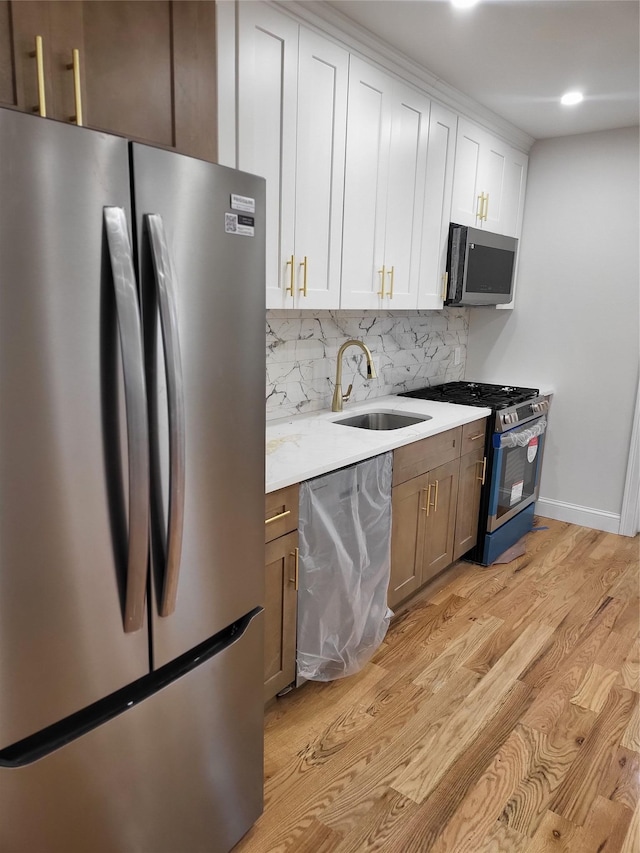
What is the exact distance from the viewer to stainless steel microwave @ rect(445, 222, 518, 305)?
3.24 m

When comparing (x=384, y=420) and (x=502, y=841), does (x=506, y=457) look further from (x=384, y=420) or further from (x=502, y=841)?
(x=502, y=841)

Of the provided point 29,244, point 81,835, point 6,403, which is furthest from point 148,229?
point 81,835

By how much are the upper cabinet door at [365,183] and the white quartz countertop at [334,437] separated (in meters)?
0.57

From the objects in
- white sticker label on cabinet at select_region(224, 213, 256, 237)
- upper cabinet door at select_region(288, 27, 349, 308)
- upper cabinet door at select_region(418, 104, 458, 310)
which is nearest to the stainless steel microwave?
upper cabinet door at select_region(418, 104, 458, 310)

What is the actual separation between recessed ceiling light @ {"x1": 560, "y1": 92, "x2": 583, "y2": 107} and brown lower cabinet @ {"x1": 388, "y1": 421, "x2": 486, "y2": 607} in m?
1.71

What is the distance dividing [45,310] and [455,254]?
2.63m

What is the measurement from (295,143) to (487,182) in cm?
175

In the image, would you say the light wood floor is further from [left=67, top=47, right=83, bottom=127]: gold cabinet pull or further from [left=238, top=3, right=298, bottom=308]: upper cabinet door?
[left=67, top=47, right=83, bottom=127]: gold cabinet pull

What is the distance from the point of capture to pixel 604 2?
2074 millimetres

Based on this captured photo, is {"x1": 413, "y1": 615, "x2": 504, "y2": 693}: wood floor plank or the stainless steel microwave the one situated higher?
the stainless steel microwave

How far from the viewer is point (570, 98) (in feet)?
10.1

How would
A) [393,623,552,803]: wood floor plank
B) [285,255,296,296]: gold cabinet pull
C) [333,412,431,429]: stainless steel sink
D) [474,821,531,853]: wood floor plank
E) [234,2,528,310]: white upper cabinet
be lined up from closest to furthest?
[474,821,531,853]: wood floor plank, [393,623,552,803]: wood floor plank, [234,2,528,310]: white upper cabinet, [285,255,296,296]: gold cabinet pull, [333,412,431,429]: stainless steel sink

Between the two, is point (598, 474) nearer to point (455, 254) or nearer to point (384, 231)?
point (455, 254)

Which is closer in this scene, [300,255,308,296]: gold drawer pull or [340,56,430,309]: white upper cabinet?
[300,255,308,296]: gold drawer pull
